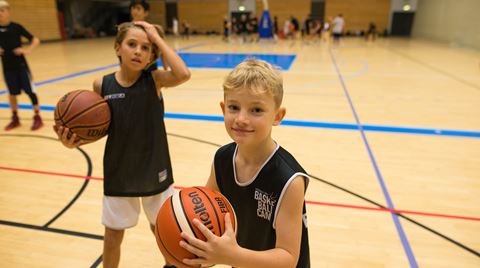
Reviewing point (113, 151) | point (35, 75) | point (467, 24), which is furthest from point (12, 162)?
point (467, 24)

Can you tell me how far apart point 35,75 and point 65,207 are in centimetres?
791

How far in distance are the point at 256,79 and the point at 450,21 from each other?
2233cm

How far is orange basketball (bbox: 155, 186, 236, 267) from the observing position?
1.18 m

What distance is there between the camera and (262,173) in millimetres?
1280

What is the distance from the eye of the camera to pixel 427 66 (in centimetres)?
1120

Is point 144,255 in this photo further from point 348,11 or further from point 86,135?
point 348,11

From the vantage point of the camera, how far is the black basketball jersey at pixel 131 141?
193 centimetres

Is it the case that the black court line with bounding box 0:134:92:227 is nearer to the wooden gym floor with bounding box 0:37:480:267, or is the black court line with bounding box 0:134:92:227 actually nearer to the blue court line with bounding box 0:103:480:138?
the wooden gym floor with bounding box 0:37:480:267

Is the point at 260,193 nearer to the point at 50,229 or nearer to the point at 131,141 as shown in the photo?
the point at 131,141

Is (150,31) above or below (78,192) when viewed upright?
above

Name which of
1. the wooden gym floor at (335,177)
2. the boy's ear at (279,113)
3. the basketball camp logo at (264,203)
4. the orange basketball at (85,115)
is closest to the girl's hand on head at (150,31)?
the orange basketball at (85,115)

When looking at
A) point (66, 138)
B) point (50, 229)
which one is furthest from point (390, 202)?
point (50, 229)

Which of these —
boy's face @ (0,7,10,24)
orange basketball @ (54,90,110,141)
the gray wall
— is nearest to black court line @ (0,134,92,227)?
orange basketball @ (54,90,110,141)

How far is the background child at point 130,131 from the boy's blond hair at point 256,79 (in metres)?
0.86
